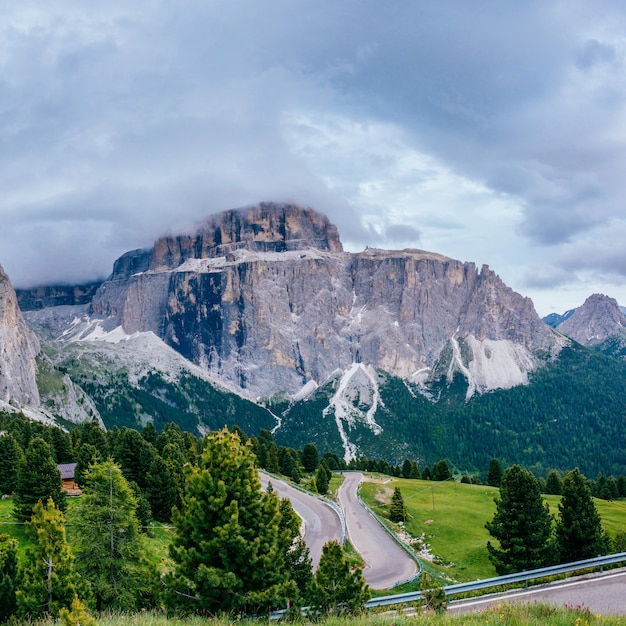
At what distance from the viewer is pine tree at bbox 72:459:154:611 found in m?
28.0

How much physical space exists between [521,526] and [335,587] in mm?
19847

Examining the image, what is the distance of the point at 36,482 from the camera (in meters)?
43.1

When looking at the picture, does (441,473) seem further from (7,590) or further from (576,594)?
(7,590)

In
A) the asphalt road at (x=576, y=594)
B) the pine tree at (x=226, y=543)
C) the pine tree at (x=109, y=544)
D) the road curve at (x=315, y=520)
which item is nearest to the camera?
the pine tree at (x=226, y=543)

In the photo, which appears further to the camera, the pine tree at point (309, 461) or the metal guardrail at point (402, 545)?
the pine tree at point (309, 461)

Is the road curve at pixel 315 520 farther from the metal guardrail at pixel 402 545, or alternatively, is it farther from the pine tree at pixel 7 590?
the pine tree at pixel 7 590

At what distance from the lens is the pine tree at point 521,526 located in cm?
3584

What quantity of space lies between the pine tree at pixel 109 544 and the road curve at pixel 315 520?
1437 cm

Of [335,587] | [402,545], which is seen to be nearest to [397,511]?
[402,545]

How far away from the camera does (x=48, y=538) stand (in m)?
22.0

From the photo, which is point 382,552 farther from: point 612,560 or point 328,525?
point 612,560

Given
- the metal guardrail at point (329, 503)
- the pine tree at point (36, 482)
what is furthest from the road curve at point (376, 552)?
the pine tree at point (36, 482)

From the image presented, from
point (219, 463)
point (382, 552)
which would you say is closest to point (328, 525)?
point (382, 552)

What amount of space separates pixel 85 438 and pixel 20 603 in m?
53.9
